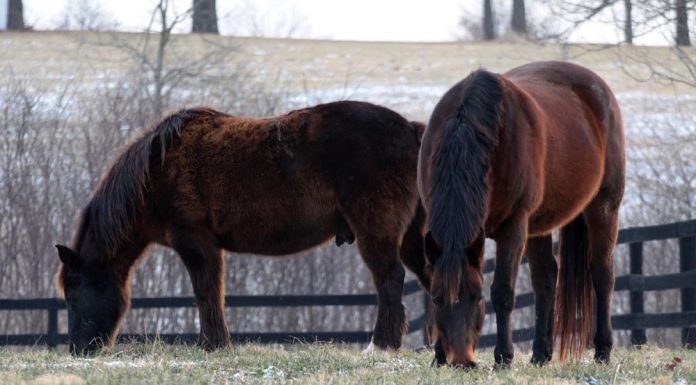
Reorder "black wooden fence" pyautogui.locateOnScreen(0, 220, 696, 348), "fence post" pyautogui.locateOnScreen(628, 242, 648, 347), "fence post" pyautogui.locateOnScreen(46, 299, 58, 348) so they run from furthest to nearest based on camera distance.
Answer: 1. "fence post" pyautogui.locateOnScreen(46, 299, 58, 348)
2. "fence post" pyautogui.locateOnScreen(628, 242, 648, 347)
3. "black wooden fence" pyautogui.locateOnScreen(0, 220, 696, 348)

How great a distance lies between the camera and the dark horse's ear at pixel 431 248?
5.79 meters

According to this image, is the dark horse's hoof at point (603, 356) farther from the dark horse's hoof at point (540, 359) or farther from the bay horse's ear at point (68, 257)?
the bay horse's ear at point (68, 257)

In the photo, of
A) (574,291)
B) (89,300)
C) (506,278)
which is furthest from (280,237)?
(506,278)

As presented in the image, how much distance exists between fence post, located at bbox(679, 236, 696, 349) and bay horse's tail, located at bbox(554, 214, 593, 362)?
3066 mm

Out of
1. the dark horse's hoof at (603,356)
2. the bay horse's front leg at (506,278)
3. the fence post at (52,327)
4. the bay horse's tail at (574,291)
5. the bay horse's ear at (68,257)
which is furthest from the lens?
the fence post at (52,327)

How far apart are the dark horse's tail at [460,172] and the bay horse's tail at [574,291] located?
177 centimetres

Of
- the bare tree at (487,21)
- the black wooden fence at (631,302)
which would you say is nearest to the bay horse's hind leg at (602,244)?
the black wooden fence at (631,302)

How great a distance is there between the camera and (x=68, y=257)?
8.89 metres

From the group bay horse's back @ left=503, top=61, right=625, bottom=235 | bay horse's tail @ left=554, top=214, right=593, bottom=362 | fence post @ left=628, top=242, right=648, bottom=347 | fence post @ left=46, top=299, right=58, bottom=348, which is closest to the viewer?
bay horse's back @ left=503, top=61, right=625, bottom=235

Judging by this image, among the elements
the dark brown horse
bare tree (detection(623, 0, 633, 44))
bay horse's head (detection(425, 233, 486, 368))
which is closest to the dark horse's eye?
bay horse's head (detection(425, 233, 486, 368))

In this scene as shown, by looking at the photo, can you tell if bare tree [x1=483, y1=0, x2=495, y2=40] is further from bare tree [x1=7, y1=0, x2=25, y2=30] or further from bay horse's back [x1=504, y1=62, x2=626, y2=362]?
bay horse's back [x1=504, y1=62, x2=626, y2=362]

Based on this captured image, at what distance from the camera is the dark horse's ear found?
579cm

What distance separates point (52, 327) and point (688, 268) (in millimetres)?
7517

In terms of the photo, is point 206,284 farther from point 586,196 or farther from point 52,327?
point 52,327
